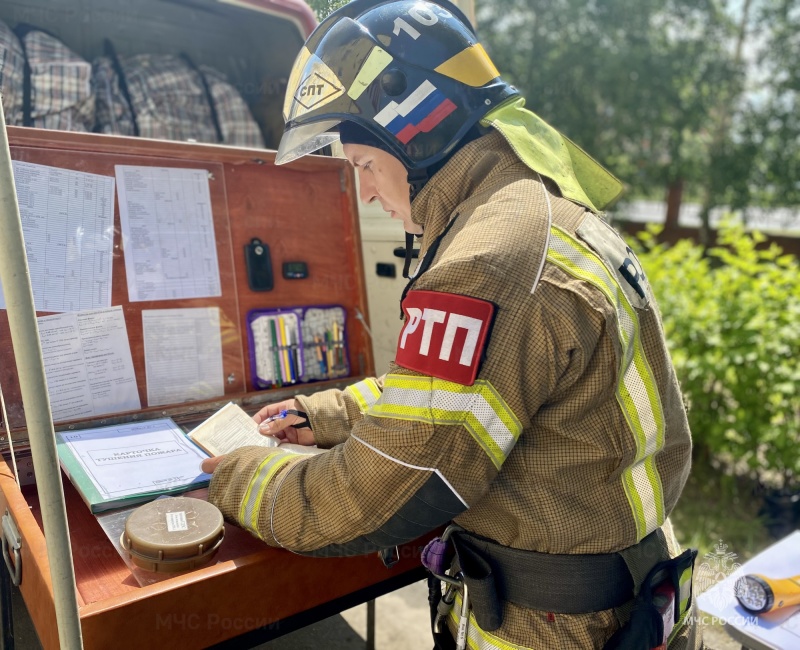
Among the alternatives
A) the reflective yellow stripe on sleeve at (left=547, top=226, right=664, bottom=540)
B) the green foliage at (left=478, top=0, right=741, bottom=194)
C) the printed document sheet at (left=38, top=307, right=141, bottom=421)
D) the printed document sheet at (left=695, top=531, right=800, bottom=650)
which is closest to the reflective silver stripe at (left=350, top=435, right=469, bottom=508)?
the reflective yellow stripe on sleeve at (left=547, top=226, right=664, bottom=540)

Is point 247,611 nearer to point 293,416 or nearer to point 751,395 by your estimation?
point 293,416

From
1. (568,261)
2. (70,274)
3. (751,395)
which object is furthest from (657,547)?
(751,395)

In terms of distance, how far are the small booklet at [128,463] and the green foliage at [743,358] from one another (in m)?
3.17

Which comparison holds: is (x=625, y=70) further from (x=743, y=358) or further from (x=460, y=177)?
(x=460, y=177)

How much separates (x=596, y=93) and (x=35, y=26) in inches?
507

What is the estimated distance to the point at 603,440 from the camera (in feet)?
4.05

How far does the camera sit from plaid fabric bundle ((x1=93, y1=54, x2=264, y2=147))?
10.5ft

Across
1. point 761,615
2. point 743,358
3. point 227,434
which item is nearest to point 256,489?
point 227,434

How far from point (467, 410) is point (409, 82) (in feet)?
2.38

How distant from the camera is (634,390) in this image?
4.13ft

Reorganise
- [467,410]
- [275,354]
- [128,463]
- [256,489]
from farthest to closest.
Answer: [275,354] → [128,463] → [256,489] → [467,410]

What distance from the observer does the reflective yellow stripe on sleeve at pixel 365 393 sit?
1872 millimetres

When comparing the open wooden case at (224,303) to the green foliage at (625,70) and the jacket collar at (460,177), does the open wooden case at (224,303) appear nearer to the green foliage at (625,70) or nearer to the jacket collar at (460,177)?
the jacket collar at (460,177)

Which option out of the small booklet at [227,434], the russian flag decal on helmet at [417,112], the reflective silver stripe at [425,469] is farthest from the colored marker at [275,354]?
the reflective silver stripe at [425,469]
